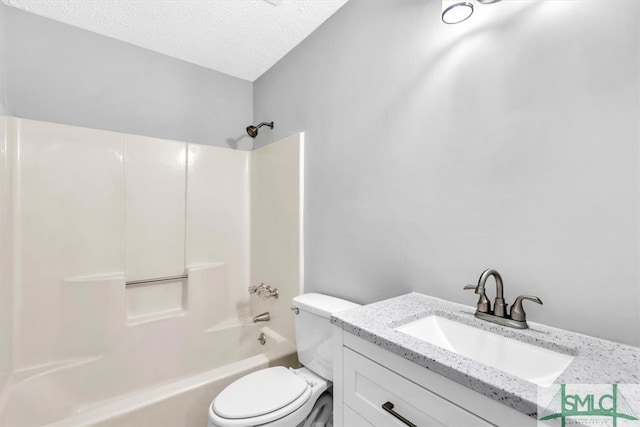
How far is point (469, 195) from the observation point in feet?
3.51

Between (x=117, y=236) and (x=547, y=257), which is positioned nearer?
(x=547, y=257)

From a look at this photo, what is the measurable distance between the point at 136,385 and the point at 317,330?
1.32 m

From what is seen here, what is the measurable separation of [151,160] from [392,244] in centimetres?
173

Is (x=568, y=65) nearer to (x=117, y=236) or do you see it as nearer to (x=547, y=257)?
(x=547, y=257)

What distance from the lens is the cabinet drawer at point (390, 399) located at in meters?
0.64

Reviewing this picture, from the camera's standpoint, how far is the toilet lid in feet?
3.78

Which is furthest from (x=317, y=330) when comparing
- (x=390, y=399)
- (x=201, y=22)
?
(x=201, y=22)

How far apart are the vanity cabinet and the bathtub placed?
2.74 ft

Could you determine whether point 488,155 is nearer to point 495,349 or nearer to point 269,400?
point 495,349

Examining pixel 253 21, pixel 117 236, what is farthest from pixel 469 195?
pixel 117 236

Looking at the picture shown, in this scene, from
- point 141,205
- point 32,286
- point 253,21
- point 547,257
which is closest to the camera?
point 547,257

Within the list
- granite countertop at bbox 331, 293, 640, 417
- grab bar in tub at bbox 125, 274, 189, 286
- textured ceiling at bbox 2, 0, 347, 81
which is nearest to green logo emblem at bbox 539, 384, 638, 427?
granite countertop at bbox 331, 293, 640, 417

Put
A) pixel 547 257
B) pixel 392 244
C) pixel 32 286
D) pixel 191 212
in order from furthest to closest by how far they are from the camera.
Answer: pixel 191 212 < pixel 32 286 < pixel 392 244 < pixel 547 257

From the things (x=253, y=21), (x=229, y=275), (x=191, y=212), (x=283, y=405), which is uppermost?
(x=253, y=21)
